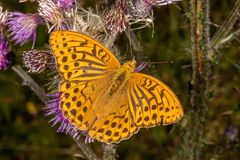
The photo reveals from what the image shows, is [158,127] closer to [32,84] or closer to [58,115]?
[58,115]

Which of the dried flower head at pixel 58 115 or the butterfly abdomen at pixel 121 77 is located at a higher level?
the butterfly abdomen at pixel 121 77

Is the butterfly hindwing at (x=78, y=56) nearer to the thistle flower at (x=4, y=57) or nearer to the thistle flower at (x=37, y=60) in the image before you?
the thistle flower at (x=37, y=60)

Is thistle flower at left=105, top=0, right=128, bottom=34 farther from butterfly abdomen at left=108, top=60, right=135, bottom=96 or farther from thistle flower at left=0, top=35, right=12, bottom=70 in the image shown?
thistle flower at left=0, top=35, right=12, bottom=70

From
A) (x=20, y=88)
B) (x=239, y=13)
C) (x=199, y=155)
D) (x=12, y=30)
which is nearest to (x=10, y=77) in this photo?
(x=20, y=88)

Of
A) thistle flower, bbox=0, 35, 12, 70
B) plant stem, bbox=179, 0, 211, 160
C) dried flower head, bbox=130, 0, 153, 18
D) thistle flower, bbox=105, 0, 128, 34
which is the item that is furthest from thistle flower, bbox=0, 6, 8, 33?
plant stem, bbox=179, 0, 211, 160

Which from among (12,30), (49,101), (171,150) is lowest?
(171,150)

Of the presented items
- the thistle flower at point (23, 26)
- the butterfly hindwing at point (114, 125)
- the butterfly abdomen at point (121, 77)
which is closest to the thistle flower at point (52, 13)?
the thistle flower at point (23, 26)

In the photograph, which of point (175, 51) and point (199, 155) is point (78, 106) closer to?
point (199, 155)
